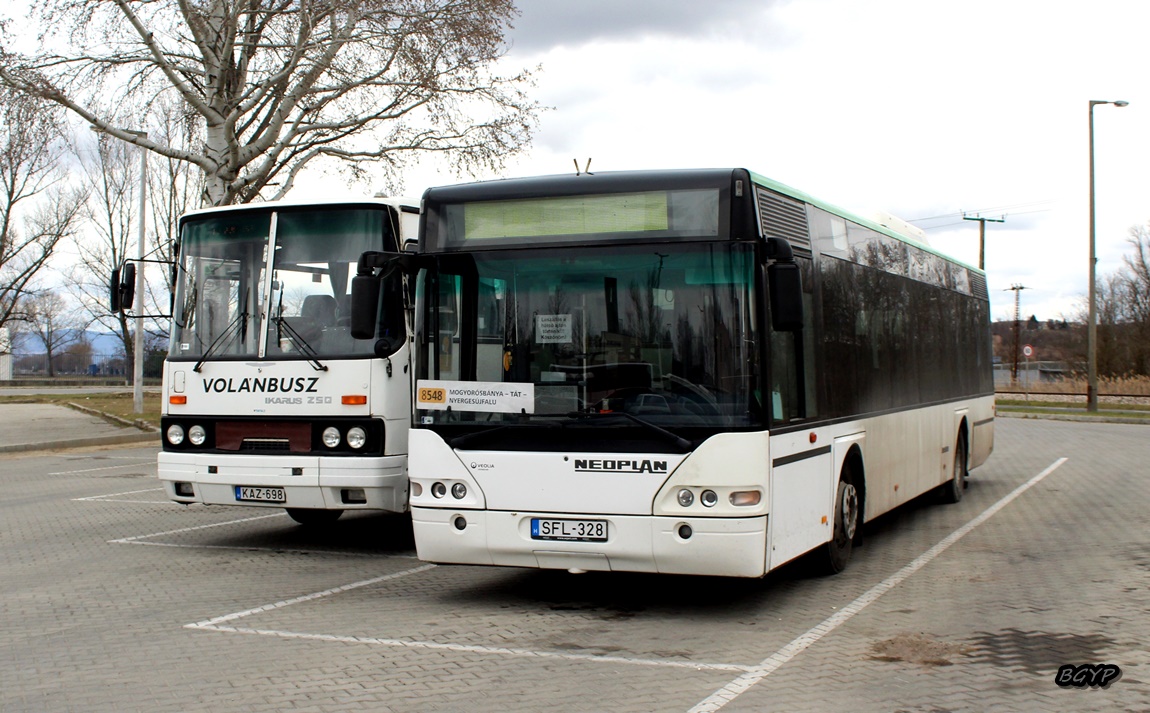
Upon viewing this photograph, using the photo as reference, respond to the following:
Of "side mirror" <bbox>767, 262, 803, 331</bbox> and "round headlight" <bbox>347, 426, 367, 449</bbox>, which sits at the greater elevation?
"side mirror" <bbox>767, 262, 803, 331</bbox>

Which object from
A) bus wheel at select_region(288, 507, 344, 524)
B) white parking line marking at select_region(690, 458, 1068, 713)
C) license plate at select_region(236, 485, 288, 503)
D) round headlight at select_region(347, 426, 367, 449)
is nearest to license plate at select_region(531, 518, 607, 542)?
white parking line marking at select_region(690, 458, 1068, 713)

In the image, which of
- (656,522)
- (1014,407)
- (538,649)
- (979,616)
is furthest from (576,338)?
(1014,407)

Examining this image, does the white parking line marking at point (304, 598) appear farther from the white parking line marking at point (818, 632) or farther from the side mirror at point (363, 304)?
the white parking line marking at point (818, 632)

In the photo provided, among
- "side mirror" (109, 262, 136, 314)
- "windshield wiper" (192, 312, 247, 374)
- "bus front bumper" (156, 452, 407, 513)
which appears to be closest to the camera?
"bus front bumper" (156, 452, 407, 513)

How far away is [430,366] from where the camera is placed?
8078 millimetres

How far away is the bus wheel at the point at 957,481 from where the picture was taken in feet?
47.5

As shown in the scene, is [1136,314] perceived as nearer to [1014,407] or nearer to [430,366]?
[1014,407]

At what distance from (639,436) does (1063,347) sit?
243ft

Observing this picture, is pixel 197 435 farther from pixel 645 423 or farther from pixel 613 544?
pixel 645 423

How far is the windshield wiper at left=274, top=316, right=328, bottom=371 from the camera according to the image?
994 cm

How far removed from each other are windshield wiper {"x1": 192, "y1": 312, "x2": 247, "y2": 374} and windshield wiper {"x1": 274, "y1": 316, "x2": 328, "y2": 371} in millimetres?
379

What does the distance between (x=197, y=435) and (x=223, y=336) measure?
89cm

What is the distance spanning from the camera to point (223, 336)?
409 inches

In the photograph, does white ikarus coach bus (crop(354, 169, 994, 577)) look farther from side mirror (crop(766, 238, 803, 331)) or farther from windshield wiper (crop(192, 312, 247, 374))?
windshield wiper (crop(192, 312, 247, 374))
